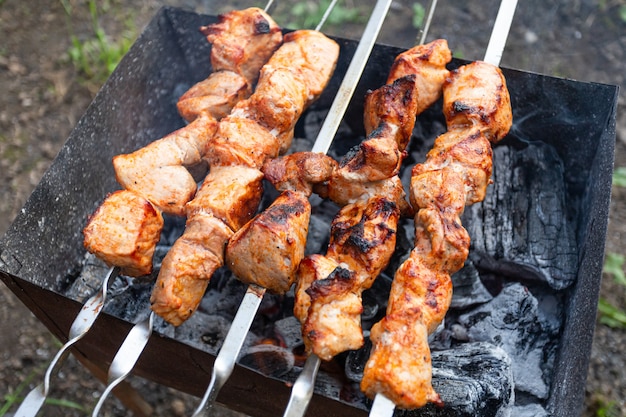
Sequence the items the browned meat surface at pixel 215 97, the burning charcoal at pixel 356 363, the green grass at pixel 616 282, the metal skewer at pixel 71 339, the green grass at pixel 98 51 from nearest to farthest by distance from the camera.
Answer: the metal skewer at pixel 71 339 < the burning charcoal at pixel 356 363 < the browned meat surface at pixel 215 97 < the green grass at pixel 616 282 < the green grass at pixel 98 51

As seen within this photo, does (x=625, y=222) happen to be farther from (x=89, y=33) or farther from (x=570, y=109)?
(x=89, y=33)

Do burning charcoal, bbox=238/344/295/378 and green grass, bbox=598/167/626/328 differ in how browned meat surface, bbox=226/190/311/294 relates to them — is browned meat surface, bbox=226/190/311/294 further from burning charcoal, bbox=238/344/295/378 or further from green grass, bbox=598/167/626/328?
green grass, bbox=598/167/626/328

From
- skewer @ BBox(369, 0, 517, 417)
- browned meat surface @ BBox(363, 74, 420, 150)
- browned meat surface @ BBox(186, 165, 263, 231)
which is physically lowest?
browned meat surface @ BBox(186, 165, 263, 231)

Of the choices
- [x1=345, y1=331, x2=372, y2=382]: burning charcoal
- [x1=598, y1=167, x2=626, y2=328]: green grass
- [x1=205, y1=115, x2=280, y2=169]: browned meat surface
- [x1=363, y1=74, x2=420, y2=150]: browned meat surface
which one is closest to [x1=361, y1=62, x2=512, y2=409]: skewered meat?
[x1=363, y1=74, x2=420, y2=150]: browned meat surface

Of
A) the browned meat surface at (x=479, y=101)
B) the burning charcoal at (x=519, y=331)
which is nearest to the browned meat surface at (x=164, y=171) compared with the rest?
the browned meat surface at (x=479, y=101)

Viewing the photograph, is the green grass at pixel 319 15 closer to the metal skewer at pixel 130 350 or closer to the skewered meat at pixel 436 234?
the skewered meat at pixel 436 234

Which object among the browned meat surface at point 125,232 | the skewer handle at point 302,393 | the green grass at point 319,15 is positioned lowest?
the skewer handle at point 302,393

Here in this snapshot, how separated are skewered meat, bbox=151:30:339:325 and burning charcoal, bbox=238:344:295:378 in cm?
33

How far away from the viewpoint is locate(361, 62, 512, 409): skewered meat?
5.34 ft

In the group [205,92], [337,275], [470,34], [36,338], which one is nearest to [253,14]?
[205,92]

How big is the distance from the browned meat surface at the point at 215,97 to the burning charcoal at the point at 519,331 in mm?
1323

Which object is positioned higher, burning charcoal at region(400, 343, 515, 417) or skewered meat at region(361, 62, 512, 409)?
skewered meat at region(361, 62, 512, 409)

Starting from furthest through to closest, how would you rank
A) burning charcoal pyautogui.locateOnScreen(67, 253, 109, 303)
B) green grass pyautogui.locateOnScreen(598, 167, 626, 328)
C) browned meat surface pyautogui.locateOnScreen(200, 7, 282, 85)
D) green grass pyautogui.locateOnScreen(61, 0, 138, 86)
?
green grass pyautogui.locateOnScreen(61, 0, 138, 86), green grass pyautogui.locateOnScreen(598, 167, 626, 328), browned meat surface pyautogui.locateOnScreen(200, 7, 282, 85), burning charcoal pyautogui.locateOnScreen(67, 253, 109, 303)

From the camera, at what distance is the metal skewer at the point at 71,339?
60.5 inches
